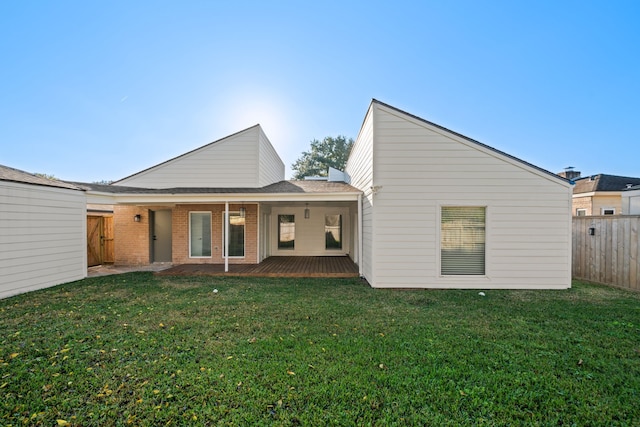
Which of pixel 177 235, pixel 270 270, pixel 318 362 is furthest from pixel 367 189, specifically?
pixel 177 235

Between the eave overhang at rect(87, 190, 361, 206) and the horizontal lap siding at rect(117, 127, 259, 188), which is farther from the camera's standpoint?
the horizontal lap siding at rect(117, 127, 259, 188)

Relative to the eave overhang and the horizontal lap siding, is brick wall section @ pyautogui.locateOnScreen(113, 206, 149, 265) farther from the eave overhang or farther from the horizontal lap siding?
the eave overhang

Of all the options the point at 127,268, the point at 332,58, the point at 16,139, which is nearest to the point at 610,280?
the point at 332,58

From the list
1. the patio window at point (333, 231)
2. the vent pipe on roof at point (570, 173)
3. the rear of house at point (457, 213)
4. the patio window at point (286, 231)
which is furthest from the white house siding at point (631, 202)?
the patio window at point (286, 231)

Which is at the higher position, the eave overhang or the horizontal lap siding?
the horizontal lap siding

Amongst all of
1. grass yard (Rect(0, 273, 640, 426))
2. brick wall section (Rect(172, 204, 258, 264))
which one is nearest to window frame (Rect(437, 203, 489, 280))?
grass yard (Rect(0, 273, 640, 426))

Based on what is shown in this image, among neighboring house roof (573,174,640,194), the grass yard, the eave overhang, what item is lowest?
the grass yard

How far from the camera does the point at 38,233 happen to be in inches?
265

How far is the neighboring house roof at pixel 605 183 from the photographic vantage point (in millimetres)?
15188

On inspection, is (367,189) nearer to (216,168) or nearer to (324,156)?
(216,168)

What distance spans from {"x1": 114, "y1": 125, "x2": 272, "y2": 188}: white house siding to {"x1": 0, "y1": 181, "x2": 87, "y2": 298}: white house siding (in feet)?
8.55

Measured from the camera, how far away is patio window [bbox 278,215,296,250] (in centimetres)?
1326

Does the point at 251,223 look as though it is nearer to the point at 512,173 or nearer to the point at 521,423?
the point at 512,173

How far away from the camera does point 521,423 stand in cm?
223
